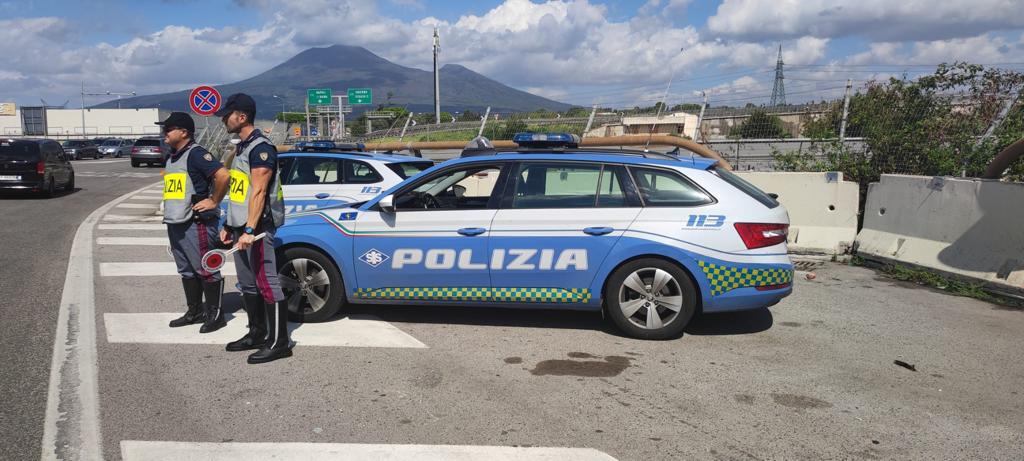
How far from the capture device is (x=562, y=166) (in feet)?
19.8

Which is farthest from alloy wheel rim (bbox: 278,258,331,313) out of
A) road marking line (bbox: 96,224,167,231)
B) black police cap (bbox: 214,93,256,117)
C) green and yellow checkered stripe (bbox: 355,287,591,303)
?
road marking line (bbox: 96,224,167,231)

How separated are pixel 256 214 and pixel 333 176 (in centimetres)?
511

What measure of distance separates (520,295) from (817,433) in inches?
97.9

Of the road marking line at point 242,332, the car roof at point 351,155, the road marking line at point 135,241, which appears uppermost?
the car roof at point 351,155

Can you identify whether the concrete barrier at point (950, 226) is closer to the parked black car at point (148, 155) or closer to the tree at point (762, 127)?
the tree at point (762, 127)

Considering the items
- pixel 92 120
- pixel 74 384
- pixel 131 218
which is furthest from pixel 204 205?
pixel 92 120

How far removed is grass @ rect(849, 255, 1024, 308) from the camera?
7.28 metres

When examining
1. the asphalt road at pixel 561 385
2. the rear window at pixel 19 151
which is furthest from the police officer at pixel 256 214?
the rear window at pixel 19 151

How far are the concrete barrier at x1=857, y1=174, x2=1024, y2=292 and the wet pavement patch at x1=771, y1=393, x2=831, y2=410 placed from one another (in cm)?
394

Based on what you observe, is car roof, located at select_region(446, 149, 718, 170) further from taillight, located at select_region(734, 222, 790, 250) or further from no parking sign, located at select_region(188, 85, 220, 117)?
no parking sign, located at select_region(188, 85, 220, 117)

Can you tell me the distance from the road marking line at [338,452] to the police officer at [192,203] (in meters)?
2.29

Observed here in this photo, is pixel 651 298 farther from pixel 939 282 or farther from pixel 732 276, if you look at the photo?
pixel 939 282

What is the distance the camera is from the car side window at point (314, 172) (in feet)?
33.1

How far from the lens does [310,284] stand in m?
6.18
